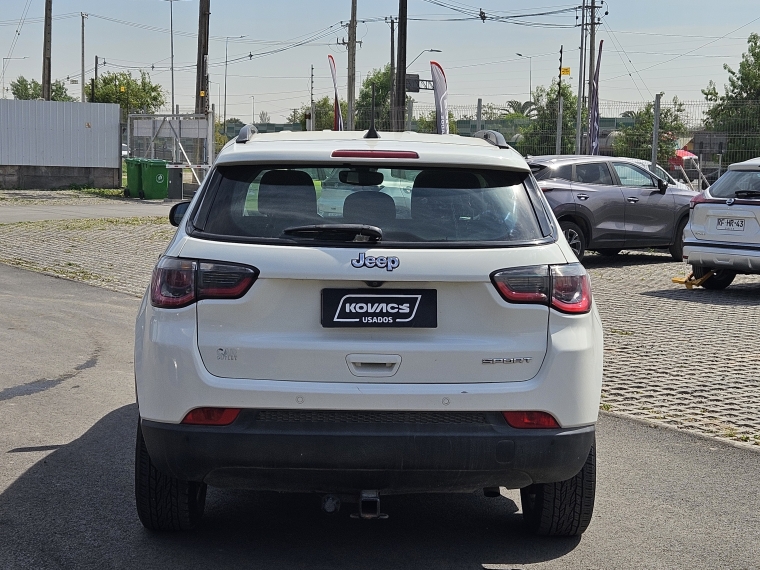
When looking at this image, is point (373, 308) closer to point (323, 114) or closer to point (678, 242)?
point (678, 242)

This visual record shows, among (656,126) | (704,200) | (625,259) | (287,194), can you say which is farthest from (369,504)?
(656,126)

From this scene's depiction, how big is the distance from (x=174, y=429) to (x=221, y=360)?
1.03 ft

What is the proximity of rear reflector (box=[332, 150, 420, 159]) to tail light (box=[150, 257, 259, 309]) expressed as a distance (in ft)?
2.08

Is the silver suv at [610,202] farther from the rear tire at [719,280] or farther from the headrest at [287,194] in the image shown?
the headrest at [287,194]

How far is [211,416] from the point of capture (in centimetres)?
381

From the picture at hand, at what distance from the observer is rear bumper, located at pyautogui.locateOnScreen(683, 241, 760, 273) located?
12.5 m

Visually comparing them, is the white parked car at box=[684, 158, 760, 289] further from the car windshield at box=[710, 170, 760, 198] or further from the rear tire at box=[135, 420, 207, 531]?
the rear tire at box=[135, 420, 207, 531]

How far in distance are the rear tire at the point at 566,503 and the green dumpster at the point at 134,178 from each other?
29995 millimetres

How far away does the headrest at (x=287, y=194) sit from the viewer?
157 inches

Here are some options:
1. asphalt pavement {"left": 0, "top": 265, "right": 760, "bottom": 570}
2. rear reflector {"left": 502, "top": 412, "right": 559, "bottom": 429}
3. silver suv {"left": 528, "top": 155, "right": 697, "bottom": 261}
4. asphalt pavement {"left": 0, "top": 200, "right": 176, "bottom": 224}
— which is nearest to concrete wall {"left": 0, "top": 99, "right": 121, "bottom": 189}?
asphalt pavement {"left": 0, "top": 200, "right": 176, "bottom": 224}

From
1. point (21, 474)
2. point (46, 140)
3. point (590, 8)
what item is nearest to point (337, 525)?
point (21, 474)

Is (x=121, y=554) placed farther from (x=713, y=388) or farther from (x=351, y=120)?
(x=351, y=120)

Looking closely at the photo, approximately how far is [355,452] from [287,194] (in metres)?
1.04

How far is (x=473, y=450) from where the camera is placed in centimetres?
379
